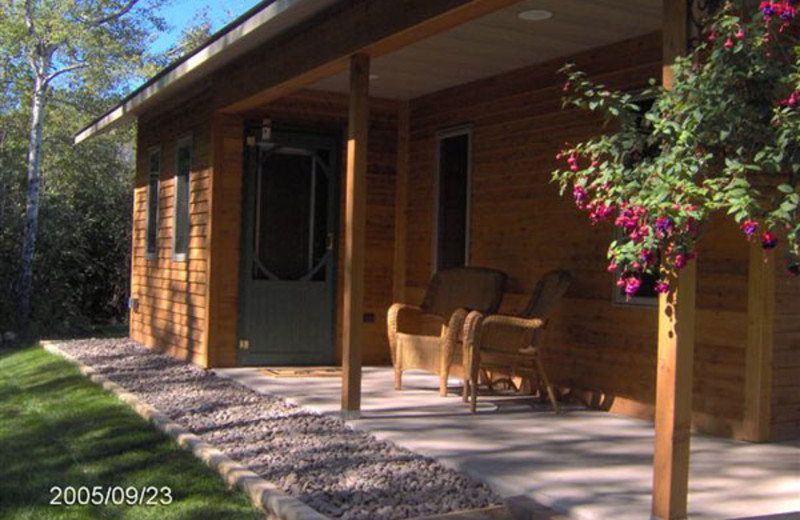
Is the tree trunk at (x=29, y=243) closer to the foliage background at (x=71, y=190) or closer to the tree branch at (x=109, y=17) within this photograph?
the foliage background at (x=71, y=190)

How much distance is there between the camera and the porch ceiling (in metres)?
5.14

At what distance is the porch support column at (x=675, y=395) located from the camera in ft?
10.6

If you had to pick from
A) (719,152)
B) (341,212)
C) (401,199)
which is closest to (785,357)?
(719,152)

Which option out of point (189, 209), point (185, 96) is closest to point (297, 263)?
point (189, 209)

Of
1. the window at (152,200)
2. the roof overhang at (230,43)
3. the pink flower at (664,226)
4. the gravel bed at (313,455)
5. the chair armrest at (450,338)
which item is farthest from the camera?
the window at (152,200)

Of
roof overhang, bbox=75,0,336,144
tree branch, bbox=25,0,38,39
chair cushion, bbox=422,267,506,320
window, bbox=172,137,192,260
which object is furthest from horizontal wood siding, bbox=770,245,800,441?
tree branch, bbox=25,0,38,39

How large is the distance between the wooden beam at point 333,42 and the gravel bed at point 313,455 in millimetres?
2269

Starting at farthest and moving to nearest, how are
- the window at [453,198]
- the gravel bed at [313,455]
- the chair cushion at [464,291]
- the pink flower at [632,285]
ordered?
the window at [453,198]
the chair cushion at [464,291]
the gravel bed at [313,455]
the pink flower at [632,285]

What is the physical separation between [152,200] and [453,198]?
4301 mm

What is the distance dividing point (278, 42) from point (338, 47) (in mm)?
1046

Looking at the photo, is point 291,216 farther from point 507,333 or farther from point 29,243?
point 29,243

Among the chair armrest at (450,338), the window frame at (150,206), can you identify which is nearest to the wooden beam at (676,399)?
the chair armrest at (450,338)

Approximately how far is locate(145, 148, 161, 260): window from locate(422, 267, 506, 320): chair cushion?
14.1ft

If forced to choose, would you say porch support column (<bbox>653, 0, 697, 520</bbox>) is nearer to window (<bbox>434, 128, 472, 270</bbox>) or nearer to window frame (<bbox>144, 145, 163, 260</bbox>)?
window (<bbox>434, 128, 472, 270</bbox>)
